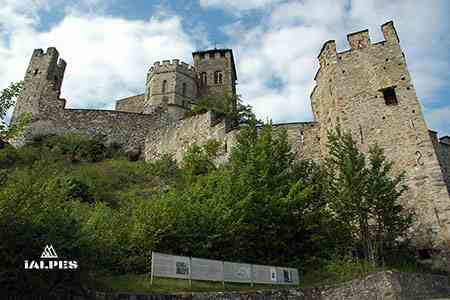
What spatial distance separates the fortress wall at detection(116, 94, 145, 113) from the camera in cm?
4134

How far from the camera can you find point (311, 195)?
13438 millimetres

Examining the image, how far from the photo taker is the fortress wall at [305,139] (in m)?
19.0

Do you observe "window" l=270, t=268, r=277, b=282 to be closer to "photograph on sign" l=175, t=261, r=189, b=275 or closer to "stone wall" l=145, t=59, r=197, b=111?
"photograph on sign" l=175, t=261, r=189, b=275

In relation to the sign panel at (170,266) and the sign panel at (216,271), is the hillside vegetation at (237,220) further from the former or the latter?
the sign panel at (170,266)

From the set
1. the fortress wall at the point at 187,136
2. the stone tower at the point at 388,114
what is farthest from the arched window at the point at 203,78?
the stone tower at the point at 388,114

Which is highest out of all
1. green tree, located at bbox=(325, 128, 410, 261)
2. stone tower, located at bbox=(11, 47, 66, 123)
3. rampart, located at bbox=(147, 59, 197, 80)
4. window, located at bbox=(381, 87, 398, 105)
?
rampart, located at bbox=(147, 59, 197, 80)

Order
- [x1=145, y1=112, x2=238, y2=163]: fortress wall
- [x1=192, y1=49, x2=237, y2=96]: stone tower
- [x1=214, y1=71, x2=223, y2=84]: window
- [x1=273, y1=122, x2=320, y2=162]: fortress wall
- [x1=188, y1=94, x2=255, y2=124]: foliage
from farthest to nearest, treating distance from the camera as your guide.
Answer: [x1=214, y1=71, x2=223, y2=84]: window
[x1=192, y1=49, x2=237, y2=96]: stone tower
[x1=188, y1=94, x2=255, y2=124]: foliage
[x1=145, y1=112, x2=238, y2=163]: fortress wall
[x1=273, y1=122, x2=320, y2=162]: fortress wall

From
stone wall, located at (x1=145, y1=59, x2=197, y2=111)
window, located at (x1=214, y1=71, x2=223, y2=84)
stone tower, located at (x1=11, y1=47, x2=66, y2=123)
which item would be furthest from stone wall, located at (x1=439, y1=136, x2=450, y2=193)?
window, located at (x1=214, y1=71, x2=223, y2=84)

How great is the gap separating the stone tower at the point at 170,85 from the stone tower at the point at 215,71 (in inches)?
99.7

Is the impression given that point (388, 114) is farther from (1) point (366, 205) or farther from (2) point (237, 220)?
(2) point (237, 220)

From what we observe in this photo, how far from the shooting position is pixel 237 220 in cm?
1188

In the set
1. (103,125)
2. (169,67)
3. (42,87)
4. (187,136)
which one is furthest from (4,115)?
(169,67)

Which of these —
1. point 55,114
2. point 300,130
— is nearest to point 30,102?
point 55,114

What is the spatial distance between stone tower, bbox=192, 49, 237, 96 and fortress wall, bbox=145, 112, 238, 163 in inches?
645
